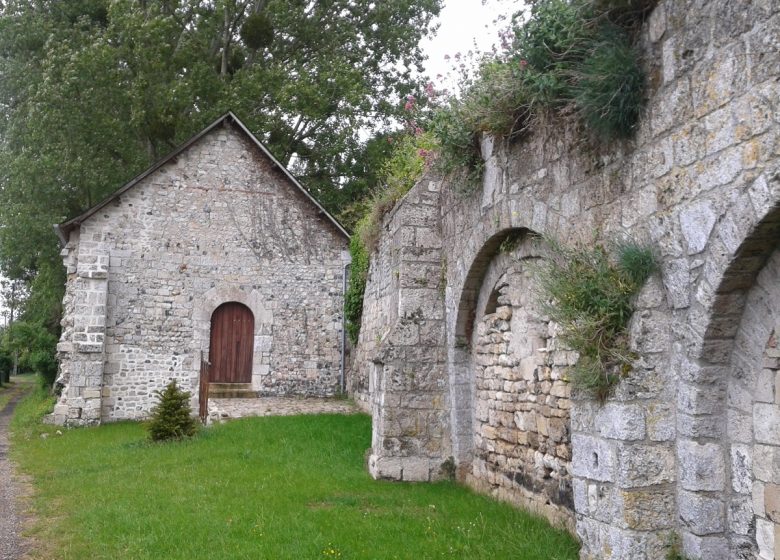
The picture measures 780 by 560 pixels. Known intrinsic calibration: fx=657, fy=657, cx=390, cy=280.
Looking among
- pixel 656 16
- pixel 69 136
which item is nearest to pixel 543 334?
pixel 656 16

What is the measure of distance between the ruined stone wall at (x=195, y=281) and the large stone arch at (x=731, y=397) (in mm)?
11861

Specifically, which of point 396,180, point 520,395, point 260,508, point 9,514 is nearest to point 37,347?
point 9,514

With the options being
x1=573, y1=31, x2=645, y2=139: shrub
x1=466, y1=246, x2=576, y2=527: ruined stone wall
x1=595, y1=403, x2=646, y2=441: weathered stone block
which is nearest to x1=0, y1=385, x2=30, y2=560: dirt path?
x1=466, y1=246, x2=576, y2=527: ruined stone wall

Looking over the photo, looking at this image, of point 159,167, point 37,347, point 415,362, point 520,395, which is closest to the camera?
point 520,395

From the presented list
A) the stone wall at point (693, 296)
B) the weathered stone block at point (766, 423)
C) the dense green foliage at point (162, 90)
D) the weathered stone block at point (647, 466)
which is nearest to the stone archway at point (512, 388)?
the stone wall at point (693, 296)

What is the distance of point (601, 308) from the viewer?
12.6 ft

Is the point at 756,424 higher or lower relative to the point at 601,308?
lower

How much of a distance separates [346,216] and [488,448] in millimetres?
12556

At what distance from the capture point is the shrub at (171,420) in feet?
33.7

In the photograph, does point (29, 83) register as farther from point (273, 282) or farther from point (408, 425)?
point (408, 425)

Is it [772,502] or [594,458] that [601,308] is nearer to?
[594,458]

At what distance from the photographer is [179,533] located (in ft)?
17.9

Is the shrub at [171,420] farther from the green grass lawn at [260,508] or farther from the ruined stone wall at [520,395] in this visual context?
the ruined stone wall at [520,395]

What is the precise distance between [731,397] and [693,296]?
555 mm
